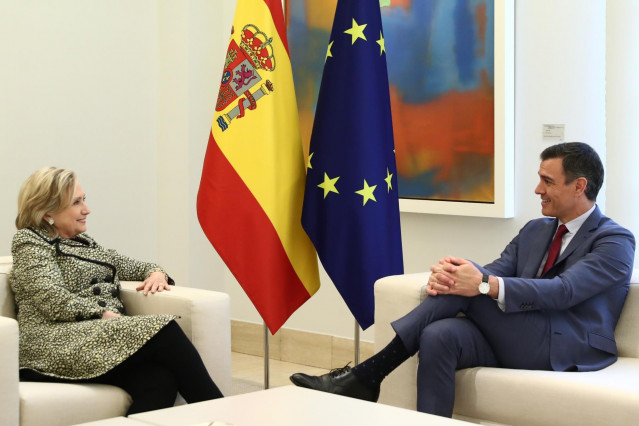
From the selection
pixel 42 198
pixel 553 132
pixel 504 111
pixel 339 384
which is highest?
pixel 504 111

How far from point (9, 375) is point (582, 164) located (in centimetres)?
220

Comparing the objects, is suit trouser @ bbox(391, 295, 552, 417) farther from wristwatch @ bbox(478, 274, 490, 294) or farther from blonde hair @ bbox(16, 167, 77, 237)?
blonde hair @ bbox(16, 167, 77, 237)

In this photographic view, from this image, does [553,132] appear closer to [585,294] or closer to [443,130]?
[443,130]

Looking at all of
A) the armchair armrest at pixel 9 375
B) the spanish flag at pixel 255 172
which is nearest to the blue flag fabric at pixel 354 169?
the spanish flag at pixel 255 172

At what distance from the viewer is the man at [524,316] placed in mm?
3172

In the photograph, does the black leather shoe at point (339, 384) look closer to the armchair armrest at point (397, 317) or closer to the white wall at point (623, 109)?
the armchair armrest at point (397, 317)

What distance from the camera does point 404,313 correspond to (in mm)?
3404

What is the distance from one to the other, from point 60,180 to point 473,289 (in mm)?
1630

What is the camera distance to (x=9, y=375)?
2.76 m

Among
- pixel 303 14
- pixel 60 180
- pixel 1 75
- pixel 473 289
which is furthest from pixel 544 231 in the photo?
pixel 1 75

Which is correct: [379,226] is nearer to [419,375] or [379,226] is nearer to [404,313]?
[404,313]

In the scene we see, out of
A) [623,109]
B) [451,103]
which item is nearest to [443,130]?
[451,103]

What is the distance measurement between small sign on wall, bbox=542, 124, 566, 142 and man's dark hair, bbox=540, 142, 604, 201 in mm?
781

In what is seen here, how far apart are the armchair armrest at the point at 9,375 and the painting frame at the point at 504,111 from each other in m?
2.46
